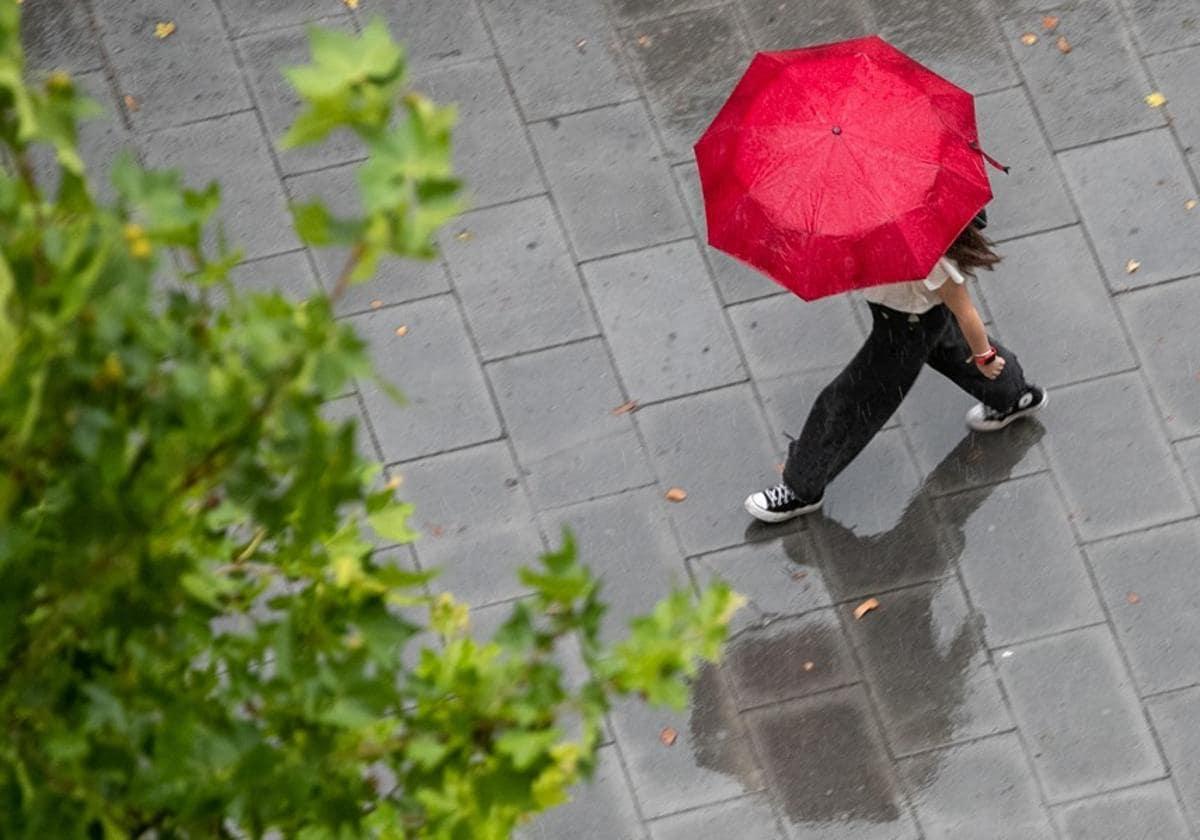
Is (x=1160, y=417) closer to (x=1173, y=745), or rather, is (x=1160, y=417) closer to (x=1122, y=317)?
(x=1122, y=317)

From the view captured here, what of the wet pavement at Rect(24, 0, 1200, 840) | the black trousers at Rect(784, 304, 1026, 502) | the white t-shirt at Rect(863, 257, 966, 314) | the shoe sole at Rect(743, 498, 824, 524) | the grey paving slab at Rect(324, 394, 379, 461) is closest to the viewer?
the white t-shirt at Rect(863, 257, 966, 314)

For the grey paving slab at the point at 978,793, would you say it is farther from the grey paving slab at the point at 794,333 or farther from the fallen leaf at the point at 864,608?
the grey paving slab at the point at 794,333

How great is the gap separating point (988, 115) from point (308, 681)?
5181 millimetres

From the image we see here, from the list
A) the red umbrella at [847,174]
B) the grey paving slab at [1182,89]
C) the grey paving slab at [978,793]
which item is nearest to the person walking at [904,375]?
the red umbrella at [847,174]

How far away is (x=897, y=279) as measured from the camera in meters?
5.63

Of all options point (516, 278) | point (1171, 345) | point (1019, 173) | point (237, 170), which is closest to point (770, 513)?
point (516, 278)

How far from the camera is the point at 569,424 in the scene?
706 cm

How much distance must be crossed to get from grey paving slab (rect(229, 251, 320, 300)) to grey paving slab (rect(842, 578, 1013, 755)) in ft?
8.20

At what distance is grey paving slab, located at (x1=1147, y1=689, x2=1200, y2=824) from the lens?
250 inches

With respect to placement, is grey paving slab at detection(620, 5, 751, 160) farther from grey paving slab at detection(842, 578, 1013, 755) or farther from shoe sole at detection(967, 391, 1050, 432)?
grey paving slab at detection(842, 578, 1013, 755)

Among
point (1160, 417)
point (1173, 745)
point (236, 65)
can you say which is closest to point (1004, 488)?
point (1160, 417)

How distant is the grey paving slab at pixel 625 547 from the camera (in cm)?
671

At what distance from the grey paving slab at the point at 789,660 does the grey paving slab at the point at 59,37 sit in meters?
3.77

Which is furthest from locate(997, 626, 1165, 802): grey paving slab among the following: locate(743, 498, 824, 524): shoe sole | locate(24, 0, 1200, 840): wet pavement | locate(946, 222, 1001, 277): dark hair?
locate(946, 222, 1001, 277): dark hair
